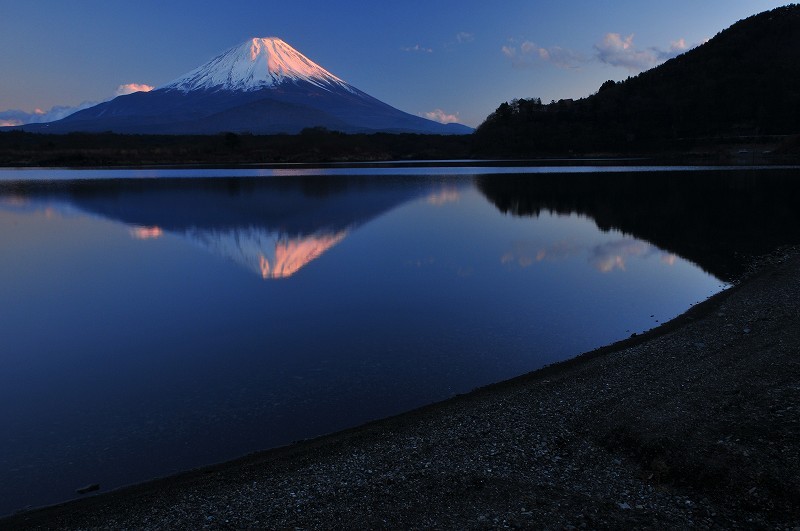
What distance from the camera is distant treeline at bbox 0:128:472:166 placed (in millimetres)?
97625

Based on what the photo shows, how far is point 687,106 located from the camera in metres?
102

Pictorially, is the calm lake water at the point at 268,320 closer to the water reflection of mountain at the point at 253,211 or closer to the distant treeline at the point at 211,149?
the water reflection of mountain at the point at 253,211

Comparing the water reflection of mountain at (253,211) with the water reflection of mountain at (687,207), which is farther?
the water reflection of mountain at (687,207)

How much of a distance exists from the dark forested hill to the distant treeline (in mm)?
15485

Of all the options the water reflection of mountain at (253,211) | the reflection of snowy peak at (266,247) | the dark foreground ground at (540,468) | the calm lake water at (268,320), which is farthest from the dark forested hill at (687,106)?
the dark foreground ground at (540,468)

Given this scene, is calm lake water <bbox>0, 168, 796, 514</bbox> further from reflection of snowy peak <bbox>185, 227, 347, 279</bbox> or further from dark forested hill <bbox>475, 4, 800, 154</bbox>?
dark forested hill <bbox>475, 4, 800, 154</bbox>

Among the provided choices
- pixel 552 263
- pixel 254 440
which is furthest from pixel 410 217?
pixel 254 440

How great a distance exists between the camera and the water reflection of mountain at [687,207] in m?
19.9

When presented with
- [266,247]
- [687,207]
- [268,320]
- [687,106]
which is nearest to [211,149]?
[687,106]

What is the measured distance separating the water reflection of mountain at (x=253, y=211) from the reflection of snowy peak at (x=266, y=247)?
0.08 feet

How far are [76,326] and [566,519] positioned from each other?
34.2 feet

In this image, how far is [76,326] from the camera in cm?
1127

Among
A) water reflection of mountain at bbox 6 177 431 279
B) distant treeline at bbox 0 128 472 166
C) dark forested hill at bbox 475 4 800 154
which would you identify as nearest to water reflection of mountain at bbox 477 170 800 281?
water reflection of mountain at bbox 6 177 431 279

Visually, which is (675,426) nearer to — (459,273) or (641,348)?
(641,348)
